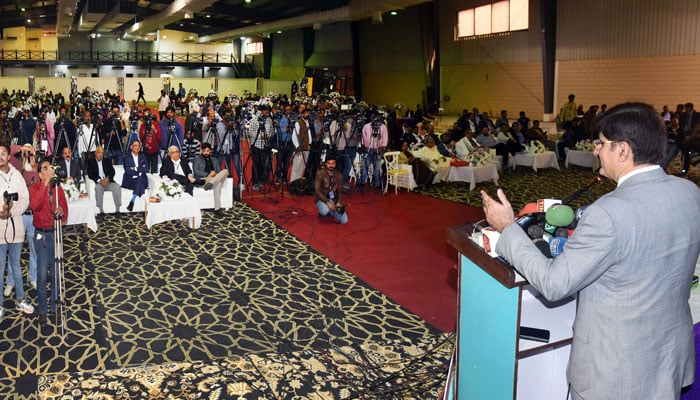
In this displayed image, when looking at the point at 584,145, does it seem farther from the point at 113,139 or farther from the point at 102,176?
the point at 102,176

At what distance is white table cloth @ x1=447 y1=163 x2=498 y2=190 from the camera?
36.6 feet

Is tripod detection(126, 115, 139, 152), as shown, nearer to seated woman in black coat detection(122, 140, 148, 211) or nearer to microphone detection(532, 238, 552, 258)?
seated woman in black coat detection(122, 140, 148, 211)

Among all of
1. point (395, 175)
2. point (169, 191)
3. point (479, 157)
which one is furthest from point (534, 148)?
point (169, 191)

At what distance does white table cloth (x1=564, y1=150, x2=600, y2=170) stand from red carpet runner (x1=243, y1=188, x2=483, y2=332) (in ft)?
16.8

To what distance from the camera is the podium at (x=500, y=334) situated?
2.08 metres

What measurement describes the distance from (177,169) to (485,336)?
290 inches

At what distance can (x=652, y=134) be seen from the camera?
1.66m

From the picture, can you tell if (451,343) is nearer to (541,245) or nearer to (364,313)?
(364,313)

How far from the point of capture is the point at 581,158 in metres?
13.8

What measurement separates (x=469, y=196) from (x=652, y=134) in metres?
8.97

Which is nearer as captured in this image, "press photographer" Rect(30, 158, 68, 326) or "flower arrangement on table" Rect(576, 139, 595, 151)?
"press photographer" Rect(30, 158, 68, 326)

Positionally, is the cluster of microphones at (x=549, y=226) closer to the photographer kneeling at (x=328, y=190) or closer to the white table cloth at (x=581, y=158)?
the photographer kneeling at (x=328, y=190)

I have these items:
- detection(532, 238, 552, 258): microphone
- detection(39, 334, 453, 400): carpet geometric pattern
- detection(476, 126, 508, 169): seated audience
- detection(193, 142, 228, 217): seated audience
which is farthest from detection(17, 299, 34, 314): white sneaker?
detection(476, 126, 508, 169): seated audience

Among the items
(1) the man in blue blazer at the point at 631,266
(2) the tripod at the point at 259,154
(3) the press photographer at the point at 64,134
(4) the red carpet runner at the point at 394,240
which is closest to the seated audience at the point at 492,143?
(4) the red carpet runner at the point at 394,240
